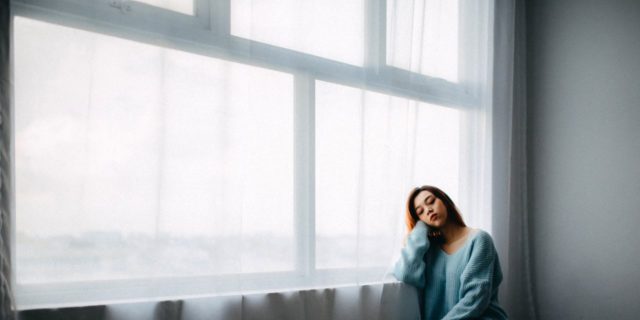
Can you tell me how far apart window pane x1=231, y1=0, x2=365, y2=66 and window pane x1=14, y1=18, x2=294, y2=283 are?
14 centimetres

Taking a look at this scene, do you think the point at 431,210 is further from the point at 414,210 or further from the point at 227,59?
the point at 227,59

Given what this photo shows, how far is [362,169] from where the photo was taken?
7.04ft

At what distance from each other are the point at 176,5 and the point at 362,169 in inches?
34.2

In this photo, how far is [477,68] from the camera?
2777 mm

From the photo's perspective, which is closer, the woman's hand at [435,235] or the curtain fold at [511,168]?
the woman's hand at [435,235]

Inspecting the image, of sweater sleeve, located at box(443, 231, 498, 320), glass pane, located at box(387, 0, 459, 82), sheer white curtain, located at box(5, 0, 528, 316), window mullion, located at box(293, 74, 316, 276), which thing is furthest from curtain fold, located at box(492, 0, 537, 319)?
window mullion, located at box(293, 74, 316, 276)

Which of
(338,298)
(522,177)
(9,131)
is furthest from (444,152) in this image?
(9,131)

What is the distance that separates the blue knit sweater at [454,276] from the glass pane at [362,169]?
111 mm

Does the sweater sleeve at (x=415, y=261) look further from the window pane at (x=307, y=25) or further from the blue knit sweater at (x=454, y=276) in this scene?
the window pane at (x=307, y=25)

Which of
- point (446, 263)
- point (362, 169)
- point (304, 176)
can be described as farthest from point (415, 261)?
point (304, 176)

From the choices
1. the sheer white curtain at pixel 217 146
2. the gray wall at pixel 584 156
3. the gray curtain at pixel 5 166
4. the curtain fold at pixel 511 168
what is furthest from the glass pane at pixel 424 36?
the gray curtain at pixel 5 166

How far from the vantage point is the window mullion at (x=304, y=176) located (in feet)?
6.44

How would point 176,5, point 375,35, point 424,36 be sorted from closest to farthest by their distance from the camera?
point 176,5, point 375,35, point 424,36

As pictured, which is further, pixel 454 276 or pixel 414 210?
pixel 414 210
